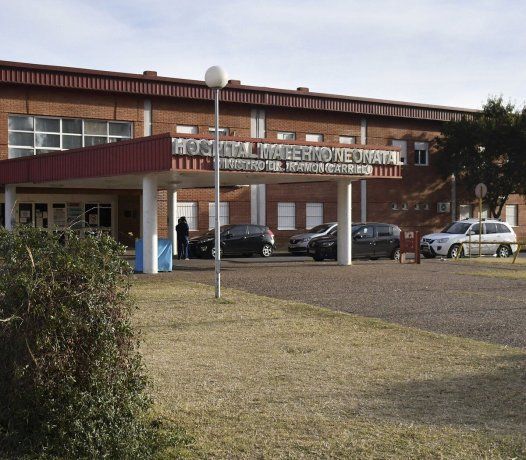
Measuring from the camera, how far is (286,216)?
41000 millimetres

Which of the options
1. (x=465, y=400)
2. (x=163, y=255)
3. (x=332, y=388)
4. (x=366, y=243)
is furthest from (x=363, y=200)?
(x=465, y=400)

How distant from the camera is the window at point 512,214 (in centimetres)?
4900

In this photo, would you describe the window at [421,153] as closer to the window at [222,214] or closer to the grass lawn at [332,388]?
the window at [222,214]

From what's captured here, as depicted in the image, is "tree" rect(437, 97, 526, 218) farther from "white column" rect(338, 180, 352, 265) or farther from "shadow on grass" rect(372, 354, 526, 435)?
"shadow on grass" rect(372, 354, 526, 435)

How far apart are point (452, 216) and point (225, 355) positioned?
38370 millimetres

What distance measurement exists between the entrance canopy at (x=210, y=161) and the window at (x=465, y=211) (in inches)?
835

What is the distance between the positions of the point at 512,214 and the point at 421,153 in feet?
26.2

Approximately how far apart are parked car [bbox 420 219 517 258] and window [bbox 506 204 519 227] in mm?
16174

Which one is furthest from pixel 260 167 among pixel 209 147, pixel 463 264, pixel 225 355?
pixel 225 355

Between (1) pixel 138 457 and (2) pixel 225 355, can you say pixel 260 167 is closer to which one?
(2) pixel 225 355

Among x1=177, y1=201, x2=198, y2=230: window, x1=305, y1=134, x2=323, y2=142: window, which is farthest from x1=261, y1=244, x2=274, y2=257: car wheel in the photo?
x1=305, y1=134, x2=323, y2=142: window

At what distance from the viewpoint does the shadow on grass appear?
6.86 metres

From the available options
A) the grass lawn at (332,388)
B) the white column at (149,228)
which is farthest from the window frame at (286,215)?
the grass lawn at (332,388)

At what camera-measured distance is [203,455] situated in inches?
231
